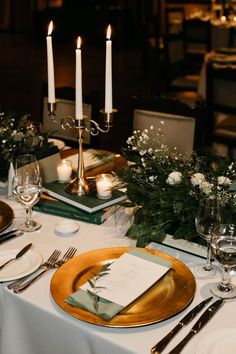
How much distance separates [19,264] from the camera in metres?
1.55

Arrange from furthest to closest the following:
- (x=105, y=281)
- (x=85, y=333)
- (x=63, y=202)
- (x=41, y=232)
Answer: (x=63, y=202), (x=41, y=232), (x=105, y=281), (x=85, y=333)

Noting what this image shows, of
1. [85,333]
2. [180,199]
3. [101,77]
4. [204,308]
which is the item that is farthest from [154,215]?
[101,77]

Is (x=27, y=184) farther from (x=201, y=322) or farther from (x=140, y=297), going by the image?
(x=201, y=322)

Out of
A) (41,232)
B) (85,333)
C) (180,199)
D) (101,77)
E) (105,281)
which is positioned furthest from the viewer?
(101,77)

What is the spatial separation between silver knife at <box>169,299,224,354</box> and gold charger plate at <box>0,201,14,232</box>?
75cm

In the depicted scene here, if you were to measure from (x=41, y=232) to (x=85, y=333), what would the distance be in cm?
55

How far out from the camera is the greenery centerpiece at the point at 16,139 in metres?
2.08

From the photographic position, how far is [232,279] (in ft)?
4.83

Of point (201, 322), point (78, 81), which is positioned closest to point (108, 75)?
point (78, 81)

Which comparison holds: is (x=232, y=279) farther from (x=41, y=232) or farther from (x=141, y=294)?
(x=41, y=232)

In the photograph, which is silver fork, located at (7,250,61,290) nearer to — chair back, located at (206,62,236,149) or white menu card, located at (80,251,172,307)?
white menu card, located at (80,251,172,307)

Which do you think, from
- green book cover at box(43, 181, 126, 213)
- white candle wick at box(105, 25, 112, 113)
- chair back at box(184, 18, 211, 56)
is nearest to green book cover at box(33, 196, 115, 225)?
green book cover at box(43, 181, 126, 213)

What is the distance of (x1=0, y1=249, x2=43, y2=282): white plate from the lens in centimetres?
148

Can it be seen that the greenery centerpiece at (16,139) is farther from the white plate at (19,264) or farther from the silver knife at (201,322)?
the silver knife at (201,322)
